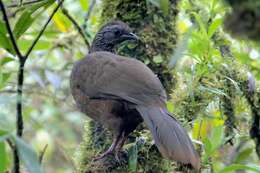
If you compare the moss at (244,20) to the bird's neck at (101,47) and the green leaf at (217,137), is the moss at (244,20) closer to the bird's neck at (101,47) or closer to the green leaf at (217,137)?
the green leaf at (217,137)

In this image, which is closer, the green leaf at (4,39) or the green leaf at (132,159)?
the green leaf at (4,39)

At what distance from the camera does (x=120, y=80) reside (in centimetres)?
318

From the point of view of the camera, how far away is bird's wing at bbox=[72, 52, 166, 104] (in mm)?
3055

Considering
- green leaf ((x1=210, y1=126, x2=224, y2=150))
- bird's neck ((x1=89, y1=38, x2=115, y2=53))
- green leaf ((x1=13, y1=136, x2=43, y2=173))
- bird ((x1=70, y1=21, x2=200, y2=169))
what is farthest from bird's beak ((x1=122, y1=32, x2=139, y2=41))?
green leaf ((x1=13, y1=136, x2=43, y2=173))

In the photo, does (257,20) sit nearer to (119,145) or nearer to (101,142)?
(119,145)

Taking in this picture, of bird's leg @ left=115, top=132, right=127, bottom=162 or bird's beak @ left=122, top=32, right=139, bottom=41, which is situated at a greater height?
bird's beak @ left=122, top=32, right=139, bottom=41

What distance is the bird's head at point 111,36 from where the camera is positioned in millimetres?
3531

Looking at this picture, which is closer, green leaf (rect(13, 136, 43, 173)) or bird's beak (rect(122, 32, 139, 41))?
green leaf (rect(13, 136, 43, 173))

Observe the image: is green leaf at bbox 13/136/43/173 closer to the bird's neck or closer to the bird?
the bird

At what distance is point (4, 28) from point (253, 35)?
177 centimetres

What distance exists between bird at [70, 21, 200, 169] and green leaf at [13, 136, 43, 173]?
3.51 feet

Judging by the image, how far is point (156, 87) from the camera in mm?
3080

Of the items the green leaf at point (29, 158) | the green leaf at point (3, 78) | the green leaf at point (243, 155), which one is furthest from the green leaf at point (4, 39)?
the green leaf at point (243, 155)

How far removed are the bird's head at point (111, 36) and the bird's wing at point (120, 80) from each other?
0.20m
